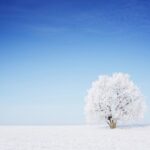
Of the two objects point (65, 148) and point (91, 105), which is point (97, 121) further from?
point (65, 148)

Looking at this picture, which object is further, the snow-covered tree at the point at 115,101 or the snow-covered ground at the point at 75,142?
the snow-covered tree at the point at 115,101

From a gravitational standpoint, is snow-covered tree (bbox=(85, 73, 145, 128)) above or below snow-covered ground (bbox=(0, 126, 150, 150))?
above

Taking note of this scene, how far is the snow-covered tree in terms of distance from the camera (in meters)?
60.1

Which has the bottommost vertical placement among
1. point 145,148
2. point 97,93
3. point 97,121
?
Result: point 145,148

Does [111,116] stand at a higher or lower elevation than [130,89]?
lower

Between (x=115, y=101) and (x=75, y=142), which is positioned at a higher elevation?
(x=115, y=101)

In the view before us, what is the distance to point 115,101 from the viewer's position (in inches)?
2377

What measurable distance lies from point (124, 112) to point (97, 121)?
5.34 m

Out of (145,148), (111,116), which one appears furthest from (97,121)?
(145,148)

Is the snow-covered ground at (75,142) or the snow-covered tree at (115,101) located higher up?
the snow-covered tree at (115,101)

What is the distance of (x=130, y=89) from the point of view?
61125mm

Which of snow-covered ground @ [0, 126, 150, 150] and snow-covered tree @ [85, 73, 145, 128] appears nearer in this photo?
snow-covered ground @ [0, 126, 150, 150]

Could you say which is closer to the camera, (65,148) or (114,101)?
(65,148)

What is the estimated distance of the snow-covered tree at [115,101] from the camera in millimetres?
60062
